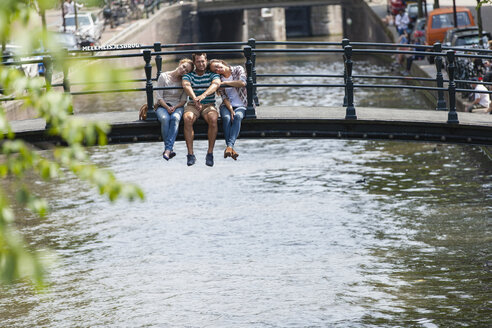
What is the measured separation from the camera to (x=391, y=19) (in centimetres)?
4725

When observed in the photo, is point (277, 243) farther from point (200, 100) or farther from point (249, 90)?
point (200, 100)

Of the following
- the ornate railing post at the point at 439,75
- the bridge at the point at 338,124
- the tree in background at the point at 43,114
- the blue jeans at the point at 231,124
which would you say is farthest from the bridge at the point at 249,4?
the tree in background at the point at 43,114

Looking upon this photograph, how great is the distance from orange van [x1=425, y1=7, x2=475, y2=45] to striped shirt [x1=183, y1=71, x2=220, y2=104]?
2157 cm

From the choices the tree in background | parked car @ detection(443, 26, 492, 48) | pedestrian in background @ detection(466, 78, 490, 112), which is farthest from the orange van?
the tree in background

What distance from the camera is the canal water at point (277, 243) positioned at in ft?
42.6

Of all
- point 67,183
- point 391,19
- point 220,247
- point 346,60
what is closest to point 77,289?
point 220,247

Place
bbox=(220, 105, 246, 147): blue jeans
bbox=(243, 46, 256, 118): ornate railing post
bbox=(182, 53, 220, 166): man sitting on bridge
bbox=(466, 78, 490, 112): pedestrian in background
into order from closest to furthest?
bbox=(182, 53, 220, 166): man sitting on bridge → bbox=(220, 105, 246, 147): blue jeans → bbox=(243, 46, 256, 118): ornate railing post → bbox=(466, 78, 490, 112): pedestrian in background

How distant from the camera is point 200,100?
11.7 m

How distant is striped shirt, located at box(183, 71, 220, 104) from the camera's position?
38.6ft

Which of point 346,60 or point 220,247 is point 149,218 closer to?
point 220,247

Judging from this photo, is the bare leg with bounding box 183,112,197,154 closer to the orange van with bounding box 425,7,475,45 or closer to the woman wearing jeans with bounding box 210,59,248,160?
the woman wearing jeans with bounding box 210,59,248,160

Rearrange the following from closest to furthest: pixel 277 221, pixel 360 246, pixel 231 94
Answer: pixel 231 94 → pixel 360 246 → pixel 277 221

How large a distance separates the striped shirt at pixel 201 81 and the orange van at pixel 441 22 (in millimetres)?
21566

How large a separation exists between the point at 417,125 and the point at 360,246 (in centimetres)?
442
